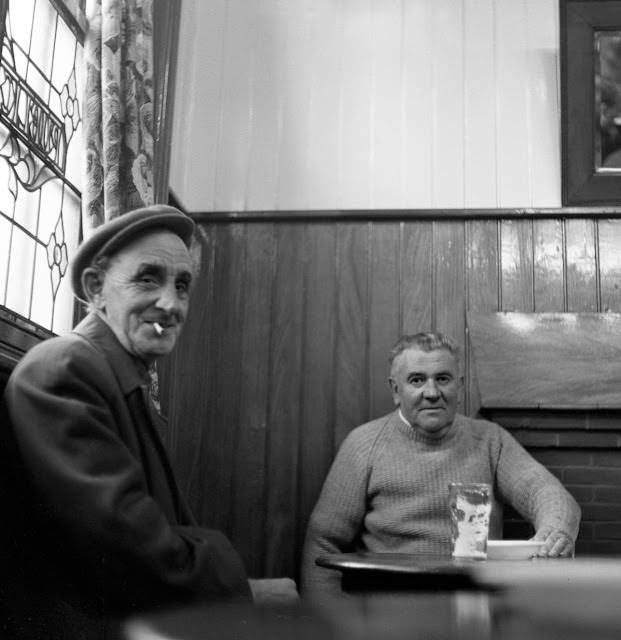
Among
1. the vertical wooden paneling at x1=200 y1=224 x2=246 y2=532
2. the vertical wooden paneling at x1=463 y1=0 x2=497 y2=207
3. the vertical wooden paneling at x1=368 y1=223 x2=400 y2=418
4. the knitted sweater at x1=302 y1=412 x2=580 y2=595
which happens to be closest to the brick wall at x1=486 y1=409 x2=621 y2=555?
the knitted sweater at x1=302 y1=412 x2=580 y2=595

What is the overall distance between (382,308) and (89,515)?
8.57 ft

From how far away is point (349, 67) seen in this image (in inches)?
164

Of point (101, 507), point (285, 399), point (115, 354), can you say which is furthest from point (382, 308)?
point (101, 507)

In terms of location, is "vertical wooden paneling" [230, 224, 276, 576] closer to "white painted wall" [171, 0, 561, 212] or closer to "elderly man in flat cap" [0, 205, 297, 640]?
"white painted wall" [171, 0, 561, 212]

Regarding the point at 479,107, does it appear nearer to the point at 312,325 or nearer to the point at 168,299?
the point at 312,325

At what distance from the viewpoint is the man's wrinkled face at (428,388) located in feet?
10.8

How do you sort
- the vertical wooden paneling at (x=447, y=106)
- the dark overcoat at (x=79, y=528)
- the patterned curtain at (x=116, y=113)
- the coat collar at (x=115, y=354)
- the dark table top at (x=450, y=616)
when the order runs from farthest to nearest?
the vertical wooden paneling at (x=447, y=106) → the patterned curtain at (x=116, y=113) → the coat collar at (x=115, y=354) → the dark overcoat at (x=79, y=528) → the dark table top at (x=450, y=616)

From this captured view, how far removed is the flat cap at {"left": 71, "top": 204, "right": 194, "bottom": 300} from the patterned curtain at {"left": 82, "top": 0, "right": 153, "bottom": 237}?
2.83ft

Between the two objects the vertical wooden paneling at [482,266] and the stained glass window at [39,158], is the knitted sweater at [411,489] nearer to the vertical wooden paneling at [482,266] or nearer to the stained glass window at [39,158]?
the vertical wooden paneling at [482,266]

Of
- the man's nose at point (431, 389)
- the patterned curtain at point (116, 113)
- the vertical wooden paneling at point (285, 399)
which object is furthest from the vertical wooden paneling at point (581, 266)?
the patterned curtain at point (116, 113)

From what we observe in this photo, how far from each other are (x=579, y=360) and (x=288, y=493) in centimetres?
127

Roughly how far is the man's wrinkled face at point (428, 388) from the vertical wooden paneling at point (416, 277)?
0.48 metres

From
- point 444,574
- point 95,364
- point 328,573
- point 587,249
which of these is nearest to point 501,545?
point 444,574

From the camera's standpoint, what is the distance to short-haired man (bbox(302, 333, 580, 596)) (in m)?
3.17
